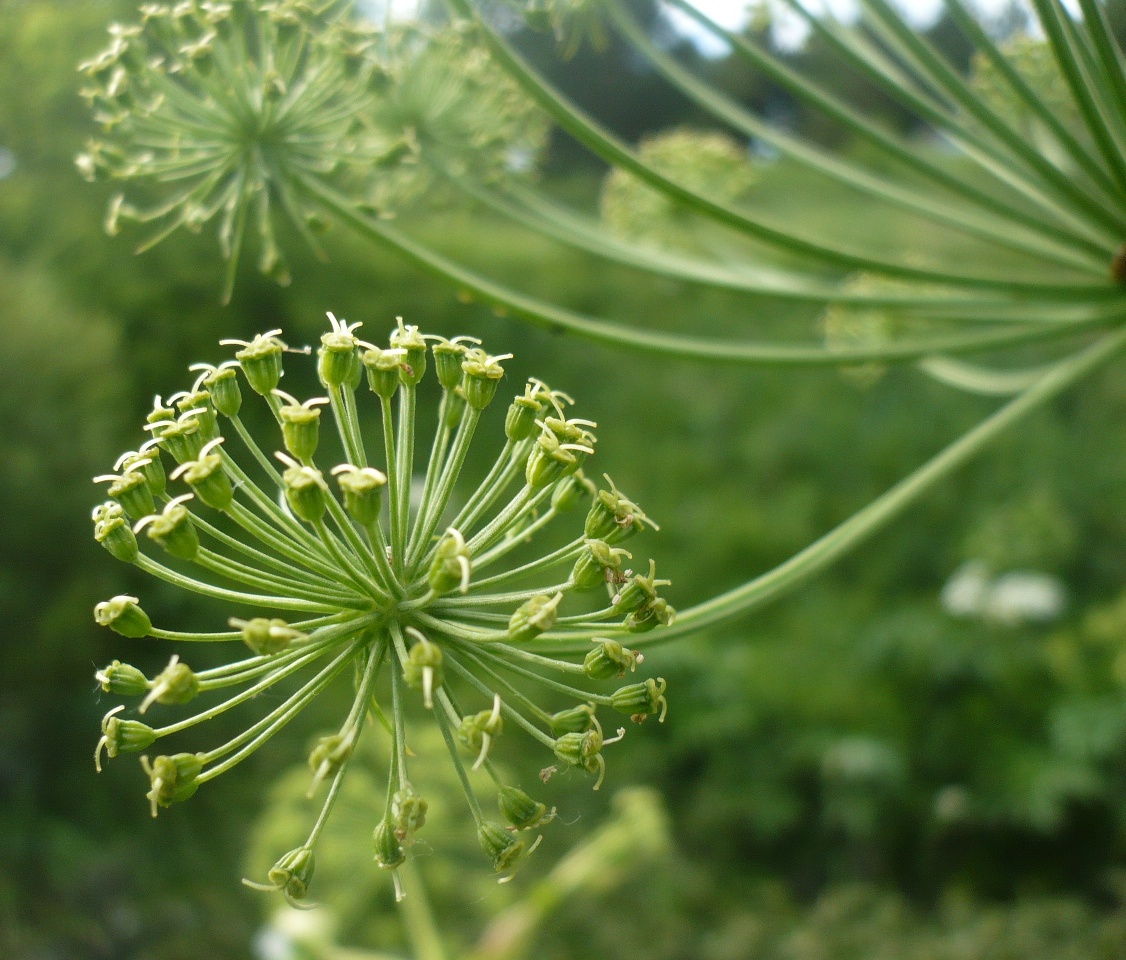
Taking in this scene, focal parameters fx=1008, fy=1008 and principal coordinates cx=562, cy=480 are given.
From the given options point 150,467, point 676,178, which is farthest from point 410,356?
point 676,178

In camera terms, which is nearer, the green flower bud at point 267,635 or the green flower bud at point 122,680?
the green flower bud at point 267,635

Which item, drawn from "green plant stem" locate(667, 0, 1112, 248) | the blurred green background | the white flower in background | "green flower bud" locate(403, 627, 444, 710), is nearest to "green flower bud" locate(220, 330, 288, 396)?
"green flower bud" locate(403, 627, 444, 710)

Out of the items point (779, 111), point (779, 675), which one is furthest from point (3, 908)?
point (779, 111)

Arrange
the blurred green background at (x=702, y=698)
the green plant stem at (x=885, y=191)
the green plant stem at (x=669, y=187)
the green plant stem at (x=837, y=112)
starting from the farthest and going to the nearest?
1. the blurred green background at (x=702, y=698)
2. the green plant stem at (x=885, y=191)
3. the green plant stem at (x=837, y=112)
4. the green plant stem at (x=669, y=187)

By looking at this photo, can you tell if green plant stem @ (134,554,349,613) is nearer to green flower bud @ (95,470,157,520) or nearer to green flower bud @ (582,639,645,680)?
green flower bud @ (95,470,157,520)

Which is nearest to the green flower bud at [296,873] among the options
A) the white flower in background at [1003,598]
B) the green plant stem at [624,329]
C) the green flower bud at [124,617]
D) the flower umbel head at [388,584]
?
the flower umbel head at [388,584]

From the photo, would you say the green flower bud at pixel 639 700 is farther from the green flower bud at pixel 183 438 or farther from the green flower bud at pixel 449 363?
the green flower bud at pixel 183 438

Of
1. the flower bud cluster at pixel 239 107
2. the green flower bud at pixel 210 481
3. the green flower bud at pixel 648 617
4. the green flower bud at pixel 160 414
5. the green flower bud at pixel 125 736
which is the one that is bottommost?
the green flower bud at pixel 648 617
